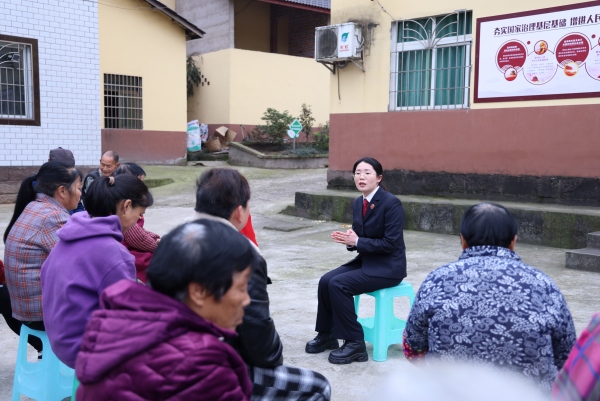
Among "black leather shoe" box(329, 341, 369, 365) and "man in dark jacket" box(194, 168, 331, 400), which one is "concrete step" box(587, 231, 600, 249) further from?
"man in dark jacket" box(194, 168, 331, 400)

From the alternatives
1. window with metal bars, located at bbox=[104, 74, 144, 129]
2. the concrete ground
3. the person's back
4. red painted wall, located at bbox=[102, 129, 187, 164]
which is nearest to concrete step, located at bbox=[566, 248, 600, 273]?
the concrete ground

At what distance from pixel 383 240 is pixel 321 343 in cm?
85

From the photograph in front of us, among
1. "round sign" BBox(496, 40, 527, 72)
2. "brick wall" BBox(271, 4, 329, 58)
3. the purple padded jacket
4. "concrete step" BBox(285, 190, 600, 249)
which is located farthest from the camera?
"brick wall" BBox(271, 4, 329, 58)

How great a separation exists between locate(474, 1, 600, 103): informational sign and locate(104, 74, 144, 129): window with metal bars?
9.32 m

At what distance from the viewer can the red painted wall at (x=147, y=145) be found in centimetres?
1434

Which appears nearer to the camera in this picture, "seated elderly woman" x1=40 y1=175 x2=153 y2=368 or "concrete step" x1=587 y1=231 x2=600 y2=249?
"seated elderly woman" x1=40 y1=175 x2=153 y2=368

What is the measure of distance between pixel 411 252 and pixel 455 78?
Answer: 3.18 m

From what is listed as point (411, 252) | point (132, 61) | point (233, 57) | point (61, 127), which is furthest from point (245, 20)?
point (411, 252)

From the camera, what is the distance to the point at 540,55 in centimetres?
776

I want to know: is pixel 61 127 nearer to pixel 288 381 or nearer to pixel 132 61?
pixel 132 61

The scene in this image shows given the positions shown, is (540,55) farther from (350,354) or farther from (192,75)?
(192,75)

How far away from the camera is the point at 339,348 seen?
392 centimetres

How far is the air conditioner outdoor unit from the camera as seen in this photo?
9.75 m

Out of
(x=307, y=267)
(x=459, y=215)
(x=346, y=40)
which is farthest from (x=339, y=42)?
(x=307, y=267)
